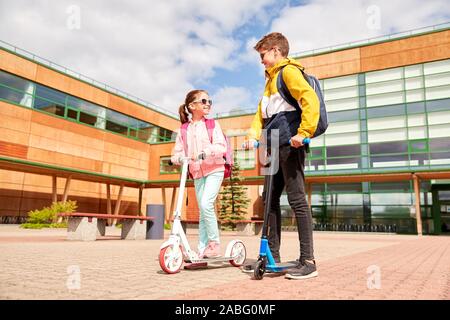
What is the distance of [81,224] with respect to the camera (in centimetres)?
975

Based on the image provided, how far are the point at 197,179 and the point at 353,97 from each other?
81.0ft

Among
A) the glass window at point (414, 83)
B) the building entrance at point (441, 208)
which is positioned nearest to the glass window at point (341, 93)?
the glass window at point (414, 83)

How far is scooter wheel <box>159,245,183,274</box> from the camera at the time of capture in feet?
11.6

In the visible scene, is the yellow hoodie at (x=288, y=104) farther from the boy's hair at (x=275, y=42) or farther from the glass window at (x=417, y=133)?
the glass window at (x=417, y=133)

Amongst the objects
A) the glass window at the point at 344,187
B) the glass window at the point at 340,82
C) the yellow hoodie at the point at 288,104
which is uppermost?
the glass window at the point at 340,82

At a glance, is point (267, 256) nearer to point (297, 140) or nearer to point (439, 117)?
point (297, 140)

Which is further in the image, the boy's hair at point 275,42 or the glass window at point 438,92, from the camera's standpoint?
the glass window at point 438,92

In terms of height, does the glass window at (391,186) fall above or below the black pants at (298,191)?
above

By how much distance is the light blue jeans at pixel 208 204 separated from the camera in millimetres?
4215

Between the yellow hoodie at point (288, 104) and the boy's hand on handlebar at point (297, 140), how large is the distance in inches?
1.7

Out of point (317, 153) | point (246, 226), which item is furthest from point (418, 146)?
point (246, 226)

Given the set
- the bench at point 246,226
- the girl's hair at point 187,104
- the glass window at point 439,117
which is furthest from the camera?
the glass window at point 439,117

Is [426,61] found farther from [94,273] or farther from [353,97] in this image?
[94,273]
